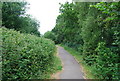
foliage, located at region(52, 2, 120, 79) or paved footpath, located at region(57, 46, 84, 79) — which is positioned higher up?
Answer: foliage, located at region(52, 2, 120, 79)

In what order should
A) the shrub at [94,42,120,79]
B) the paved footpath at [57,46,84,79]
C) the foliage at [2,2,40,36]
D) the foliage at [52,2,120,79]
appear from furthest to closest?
the foliage at [2,2,40,36], the paved footpath at [57,46,84,79], the shrub at [94,42,120,79], the foliage at [52,2,120,79]

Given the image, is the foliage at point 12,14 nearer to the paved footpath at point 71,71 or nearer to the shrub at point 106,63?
the paved footpath at point 71,71

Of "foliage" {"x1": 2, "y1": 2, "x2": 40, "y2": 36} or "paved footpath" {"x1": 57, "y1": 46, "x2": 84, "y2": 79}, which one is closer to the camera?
"paved footpath" {"x1": 57, "y1": 46, "x2": 84, "y2": 79}

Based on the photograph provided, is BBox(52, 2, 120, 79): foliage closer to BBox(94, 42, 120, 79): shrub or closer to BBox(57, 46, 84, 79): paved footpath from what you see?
BBox(94, 42, 120, 79): shrub

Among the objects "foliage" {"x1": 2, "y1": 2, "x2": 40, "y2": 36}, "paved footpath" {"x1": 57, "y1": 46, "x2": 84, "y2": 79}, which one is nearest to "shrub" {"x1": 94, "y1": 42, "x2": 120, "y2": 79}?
"paved footpath" {"x1": 57, "y1": 46, "x2": 84, "y2": 79}

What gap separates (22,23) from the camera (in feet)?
37.5

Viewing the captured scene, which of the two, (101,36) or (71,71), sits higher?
(101,36)

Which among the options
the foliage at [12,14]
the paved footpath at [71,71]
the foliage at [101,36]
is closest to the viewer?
the foliage at [101,36]

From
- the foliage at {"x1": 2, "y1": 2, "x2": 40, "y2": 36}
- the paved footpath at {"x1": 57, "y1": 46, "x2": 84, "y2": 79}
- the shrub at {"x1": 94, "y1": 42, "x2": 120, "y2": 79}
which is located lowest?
the paved footpath at {"x1": 57, "y1": 46, "x2": 84, "y2": 79}

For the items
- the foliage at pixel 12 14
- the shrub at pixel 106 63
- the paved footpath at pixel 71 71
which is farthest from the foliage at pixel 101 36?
the foliage at pixel 12 14

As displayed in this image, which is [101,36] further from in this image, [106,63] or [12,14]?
[12,14]

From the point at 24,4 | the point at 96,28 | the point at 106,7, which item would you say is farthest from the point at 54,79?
the point at 24,4

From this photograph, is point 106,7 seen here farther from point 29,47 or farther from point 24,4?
point 24,4

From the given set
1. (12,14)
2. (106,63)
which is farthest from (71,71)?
(12,14)
